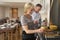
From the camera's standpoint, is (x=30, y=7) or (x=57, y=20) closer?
(x=30, y=7)

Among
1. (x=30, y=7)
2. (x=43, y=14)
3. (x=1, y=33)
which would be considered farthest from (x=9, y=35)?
(x=30, y=7)

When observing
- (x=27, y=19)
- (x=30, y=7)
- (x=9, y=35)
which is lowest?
(x=9, y=35)

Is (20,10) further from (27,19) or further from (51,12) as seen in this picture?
(27,19)

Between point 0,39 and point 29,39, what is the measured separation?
251cm

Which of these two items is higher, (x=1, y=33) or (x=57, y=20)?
(x=57, y=20)

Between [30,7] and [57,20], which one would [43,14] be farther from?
[30,7]

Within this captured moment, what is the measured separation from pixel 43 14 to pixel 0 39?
186 cm

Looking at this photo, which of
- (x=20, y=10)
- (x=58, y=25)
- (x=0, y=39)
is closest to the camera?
(x=58, y=25)

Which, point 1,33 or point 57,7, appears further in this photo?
point 1,33

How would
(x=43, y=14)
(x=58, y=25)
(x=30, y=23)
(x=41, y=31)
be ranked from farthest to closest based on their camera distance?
(x=43, y=14) → (x=58, y=25) → (x=30, y=23) → (x=41, y=31)

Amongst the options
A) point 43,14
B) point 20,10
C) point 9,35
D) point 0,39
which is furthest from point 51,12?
point 20,10

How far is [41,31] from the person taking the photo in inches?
94.7

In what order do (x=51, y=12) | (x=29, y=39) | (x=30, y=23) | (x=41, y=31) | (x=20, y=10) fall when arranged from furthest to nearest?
(x=20, y=10) < (x=51, y=12) < (x=29, y=39) < (x=30, y=23) < (x=41, y=31)

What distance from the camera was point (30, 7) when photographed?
2.47 m
